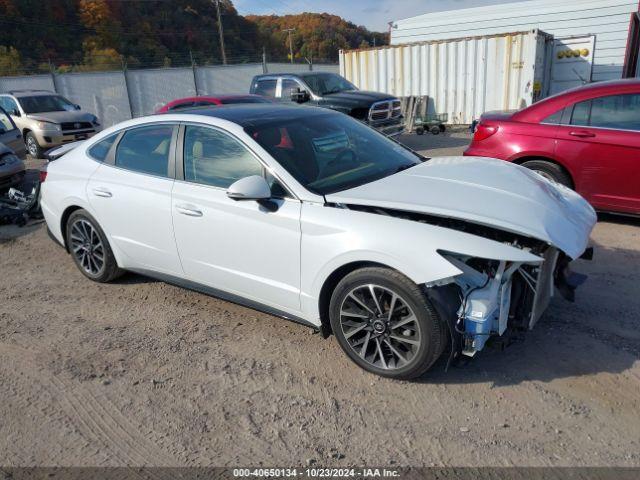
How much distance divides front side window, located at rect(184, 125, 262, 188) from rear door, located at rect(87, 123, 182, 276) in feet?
0.57

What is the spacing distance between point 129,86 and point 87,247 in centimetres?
1776

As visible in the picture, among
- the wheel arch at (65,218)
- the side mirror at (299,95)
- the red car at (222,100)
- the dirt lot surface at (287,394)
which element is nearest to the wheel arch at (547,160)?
the dirt lot surface at (287,394)

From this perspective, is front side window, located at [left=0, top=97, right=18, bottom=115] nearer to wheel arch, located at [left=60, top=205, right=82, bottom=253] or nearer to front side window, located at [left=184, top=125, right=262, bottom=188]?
wheel arch, located at [left=60, top=205, right=82, bottom=253]

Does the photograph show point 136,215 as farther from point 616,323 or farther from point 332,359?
point 616,323

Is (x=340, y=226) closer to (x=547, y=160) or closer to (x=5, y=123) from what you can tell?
(x=547, y=160)

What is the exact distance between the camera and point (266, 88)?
1311cm

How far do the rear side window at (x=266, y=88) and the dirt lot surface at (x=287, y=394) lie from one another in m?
9.39

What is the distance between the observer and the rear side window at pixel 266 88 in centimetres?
1291

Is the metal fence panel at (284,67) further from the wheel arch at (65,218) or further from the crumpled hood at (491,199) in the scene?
the crumpled hood at (491,199)

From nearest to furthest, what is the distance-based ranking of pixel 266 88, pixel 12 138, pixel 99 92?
pixel 12 138
pixel 266 88
pixel 99 92

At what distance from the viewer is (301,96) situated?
11.9 m

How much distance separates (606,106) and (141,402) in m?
5.47

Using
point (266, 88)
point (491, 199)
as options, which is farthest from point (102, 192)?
point (266, 88)

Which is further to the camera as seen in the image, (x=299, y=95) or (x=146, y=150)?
(x=299, y=95)
